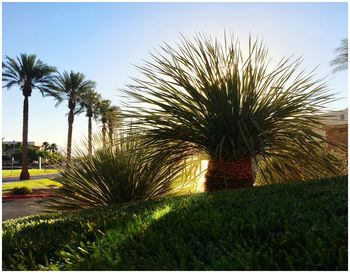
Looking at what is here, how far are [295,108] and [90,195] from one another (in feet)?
12.7

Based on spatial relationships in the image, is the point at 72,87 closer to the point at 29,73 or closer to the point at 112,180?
the point at 29,73

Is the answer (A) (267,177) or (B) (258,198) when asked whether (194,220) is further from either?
(A) (267,177)

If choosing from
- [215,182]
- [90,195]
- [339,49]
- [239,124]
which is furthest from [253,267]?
[339,49]

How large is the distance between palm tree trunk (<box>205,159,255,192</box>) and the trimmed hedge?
173 centimetres

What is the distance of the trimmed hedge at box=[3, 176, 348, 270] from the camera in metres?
2.46

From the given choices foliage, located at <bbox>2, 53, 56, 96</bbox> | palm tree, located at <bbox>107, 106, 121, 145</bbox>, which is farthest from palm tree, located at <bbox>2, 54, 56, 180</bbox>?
palm tree, located at <bbox>107, 106, 121, 145</bbox>

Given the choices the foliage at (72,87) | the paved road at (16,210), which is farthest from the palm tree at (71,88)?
the paved road at (16,210)

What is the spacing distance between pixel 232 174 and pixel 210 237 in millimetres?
3414

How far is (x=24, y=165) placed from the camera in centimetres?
4081

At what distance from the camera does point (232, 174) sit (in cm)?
637

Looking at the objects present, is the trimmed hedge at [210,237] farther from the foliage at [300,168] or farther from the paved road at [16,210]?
the paved road at [16,210]

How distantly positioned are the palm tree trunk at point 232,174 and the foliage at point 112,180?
2.49 ft

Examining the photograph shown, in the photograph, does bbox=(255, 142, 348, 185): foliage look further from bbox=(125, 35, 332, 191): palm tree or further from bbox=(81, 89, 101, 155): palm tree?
bbox=(81, 89, 101, 155): palm tree

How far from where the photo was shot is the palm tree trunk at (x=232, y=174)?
6336 millimetres
